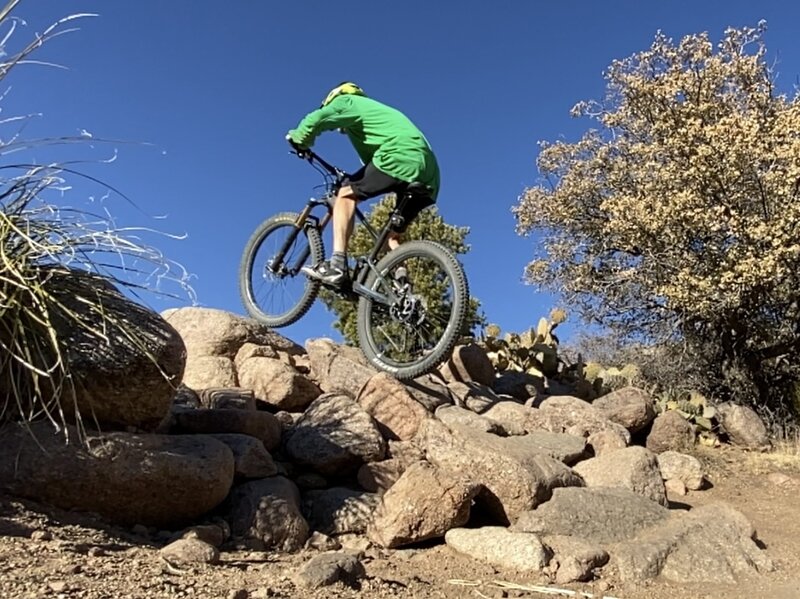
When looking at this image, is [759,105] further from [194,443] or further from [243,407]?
[194,443]

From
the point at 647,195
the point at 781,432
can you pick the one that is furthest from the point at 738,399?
the point at 647,195

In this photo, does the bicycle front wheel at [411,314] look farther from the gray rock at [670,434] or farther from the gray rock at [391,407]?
the gray rock at [670,434]

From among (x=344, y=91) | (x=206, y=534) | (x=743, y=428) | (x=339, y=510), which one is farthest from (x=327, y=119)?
(x=743, y=428)

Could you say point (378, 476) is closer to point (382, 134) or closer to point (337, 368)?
point (337, 368)

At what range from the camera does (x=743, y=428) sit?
8875mm

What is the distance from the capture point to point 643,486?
18.6 ft

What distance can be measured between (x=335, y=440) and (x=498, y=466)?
1.17m

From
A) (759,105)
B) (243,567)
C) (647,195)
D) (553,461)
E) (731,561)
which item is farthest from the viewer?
(759,105)

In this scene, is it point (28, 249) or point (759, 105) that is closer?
point (28, 249)

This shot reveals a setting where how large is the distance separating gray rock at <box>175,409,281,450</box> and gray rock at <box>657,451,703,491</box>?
362 cm

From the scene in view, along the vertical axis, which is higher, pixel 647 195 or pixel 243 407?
pixel 647 195

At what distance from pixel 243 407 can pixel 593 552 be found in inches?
108

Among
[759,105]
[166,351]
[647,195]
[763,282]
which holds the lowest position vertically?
[166,351]

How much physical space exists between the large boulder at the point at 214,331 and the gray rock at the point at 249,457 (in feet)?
7.20
